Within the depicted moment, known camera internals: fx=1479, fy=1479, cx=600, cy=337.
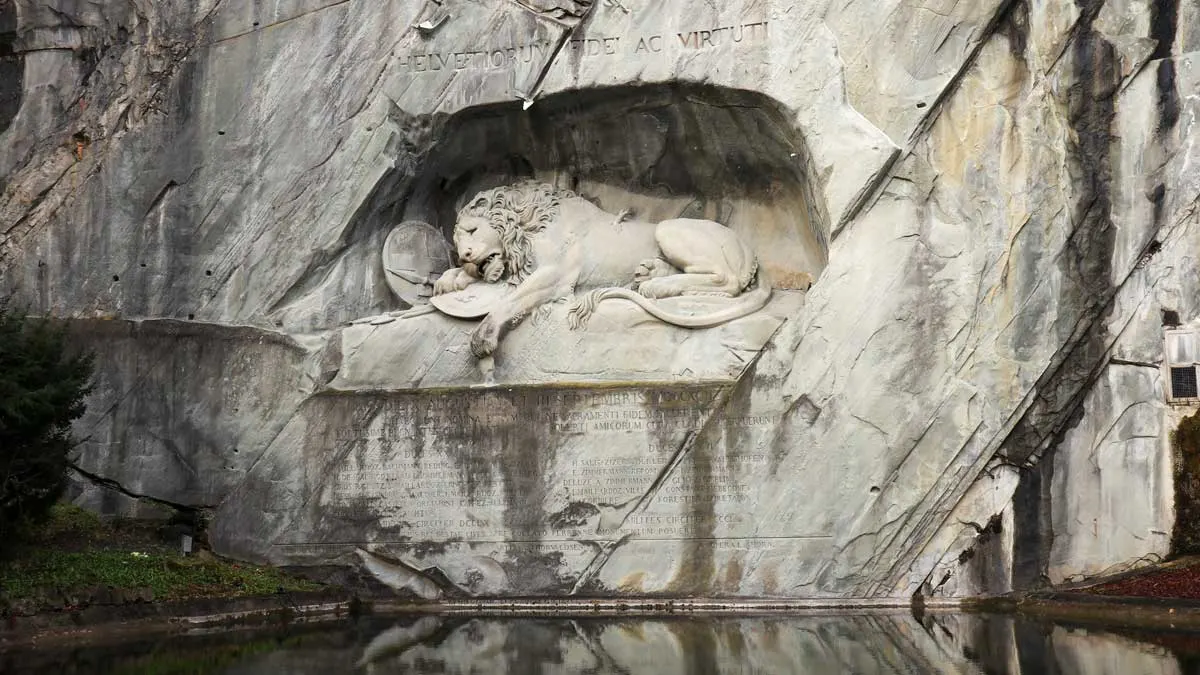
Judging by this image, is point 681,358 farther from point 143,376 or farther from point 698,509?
point 143,376

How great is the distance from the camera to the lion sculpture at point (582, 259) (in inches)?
599

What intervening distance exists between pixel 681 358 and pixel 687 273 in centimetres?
103

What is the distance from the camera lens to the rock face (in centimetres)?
1398

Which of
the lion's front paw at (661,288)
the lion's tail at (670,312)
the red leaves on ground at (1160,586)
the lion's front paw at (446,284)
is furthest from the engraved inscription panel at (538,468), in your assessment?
the red leaves on ground at (1160,586)

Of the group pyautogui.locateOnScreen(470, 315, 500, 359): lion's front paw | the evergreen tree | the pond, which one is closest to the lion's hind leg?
pyautogui.locateOnScreen(470, 315, 500, 359): lion's front paw

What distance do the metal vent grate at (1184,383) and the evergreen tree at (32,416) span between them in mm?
10067

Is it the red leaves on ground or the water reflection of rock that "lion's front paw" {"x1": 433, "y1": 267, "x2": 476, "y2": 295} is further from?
the red leaves on ground

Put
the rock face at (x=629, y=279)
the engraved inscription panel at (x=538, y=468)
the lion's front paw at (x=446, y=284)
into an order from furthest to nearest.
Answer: the lion's front paw at (x=446, y=284)
the engraved inscription panel at (x=538, y=468)
the rock face at (x=629, y=279)

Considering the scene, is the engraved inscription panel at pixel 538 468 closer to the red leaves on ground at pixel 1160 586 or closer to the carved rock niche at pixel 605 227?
the carved rock niche at pixel 605 227

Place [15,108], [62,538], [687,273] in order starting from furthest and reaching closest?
1. [15,108]
2. [687,273]
3. [62,538]

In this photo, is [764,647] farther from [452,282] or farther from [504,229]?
[504,229]

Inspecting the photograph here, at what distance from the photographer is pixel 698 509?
14.2 m

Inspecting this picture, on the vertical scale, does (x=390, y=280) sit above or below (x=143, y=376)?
above

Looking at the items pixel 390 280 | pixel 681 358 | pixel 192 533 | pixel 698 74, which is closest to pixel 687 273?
pixel 681 358
